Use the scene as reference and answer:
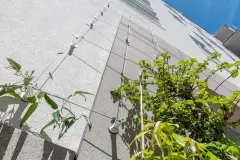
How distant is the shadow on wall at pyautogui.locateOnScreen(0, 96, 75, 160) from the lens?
3.04 feet

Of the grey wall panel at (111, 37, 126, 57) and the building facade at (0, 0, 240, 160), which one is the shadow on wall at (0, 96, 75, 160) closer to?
the building facade at (0, 0, 240, 160)

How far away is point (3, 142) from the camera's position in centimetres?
92

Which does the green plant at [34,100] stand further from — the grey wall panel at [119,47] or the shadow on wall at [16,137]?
the grey wall panel at [119,47]

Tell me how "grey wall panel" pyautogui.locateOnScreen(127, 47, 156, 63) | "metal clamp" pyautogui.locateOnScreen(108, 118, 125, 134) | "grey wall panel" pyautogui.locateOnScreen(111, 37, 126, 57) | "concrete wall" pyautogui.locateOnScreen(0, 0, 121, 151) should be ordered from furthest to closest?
"grey wall panel" pyautogui.locateOnScreen(127, 47, 156, 63)
"grey wall panel" pyautogui.locateOnScreen(111, 37, 126, 57)
"metal clamp" pyautogui.locateOnScreen(108, 118, 125, 134)
"concrete wall" pyautogui.locateOnScreen(0, 0, 121, 151)

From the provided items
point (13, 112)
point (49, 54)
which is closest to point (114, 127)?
point (13, 112)

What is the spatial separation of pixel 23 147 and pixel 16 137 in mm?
54

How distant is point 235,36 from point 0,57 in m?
12.6

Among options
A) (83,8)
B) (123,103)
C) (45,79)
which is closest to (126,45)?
(83,8)

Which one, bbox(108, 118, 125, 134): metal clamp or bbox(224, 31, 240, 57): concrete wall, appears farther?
bbox(224, 31, 240, 57): concrete wall

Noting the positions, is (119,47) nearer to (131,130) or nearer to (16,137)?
(131,130)

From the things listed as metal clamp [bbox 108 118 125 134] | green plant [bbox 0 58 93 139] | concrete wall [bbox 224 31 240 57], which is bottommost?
metal clamp [bbox 108 118 125 134]

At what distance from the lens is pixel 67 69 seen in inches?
69.1

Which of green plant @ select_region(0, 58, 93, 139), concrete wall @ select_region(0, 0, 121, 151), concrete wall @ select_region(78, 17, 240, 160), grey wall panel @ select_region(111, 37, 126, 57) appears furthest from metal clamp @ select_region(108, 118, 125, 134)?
grey wall panel @ select_region(111, 37, 126, 57)

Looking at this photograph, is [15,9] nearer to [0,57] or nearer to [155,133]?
[0,57]
